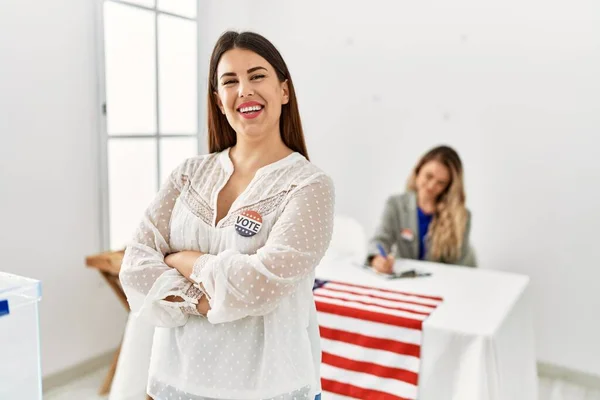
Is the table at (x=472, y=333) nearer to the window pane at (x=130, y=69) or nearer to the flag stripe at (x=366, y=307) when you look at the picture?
the flag stripe at (x=366, y=307)

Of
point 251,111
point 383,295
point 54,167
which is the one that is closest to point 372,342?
point 383,295

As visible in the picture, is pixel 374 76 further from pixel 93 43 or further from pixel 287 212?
pixel 287 212

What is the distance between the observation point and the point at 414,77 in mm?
3762

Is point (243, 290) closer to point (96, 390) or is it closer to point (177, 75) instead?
point (96, 390)

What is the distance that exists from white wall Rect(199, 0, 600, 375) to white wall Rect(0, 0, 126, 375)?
43.0 inches

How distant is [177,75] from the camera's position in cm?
394

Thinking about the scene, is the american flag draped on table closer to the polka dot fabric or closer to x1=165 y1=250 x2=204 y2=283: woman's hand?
the polka dot fabric

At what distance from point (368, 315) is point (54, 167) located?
71.9 inches

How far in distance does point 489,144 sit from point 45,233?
2.47 metres

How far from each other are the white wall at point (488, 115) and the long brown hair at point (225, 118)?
2.41 meters

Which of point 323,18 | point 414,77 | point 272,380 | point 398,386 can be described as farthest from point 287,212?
→ point 323,18

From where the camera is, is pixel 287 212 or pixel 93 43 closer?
pixel 287 212

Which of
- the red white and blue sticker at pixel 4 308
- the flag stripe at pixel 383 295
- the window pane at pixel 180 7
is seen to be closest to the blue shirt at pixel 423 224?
the flag stripe at pixel 383 295

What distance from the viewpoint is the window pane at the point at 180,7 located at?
12.4 feet
